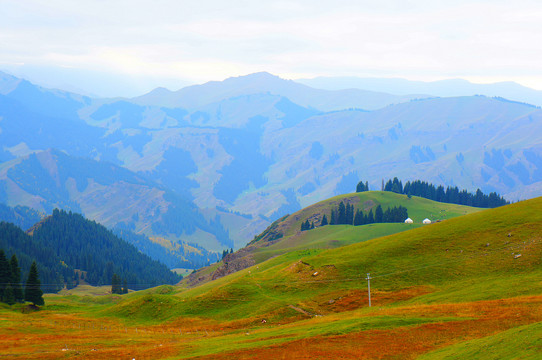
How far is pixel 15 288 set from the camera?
122000 millimetres

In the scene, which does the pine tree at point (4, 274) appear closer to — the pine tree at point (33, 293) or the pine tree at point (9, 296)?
the pine tree at point (9, 296)

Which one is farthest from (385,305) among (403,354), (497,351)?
(497,351)

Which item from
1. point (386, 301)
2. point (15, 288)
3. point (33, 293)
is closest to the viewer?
Answer: point (386, 301)

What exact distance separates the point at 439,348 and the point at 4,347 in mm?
55482

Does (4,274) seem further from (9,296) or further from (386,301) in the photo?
(386,301)

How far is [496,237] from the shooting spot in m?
104

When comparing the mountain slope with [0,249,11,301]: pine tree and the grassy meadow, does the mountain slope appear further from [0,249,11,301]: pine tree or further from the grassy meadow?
[0,249,11,301]: pine tree

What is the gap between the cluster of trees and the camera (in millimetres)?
119806

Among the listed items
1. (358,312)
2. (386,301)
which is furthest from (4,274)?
(386,301)

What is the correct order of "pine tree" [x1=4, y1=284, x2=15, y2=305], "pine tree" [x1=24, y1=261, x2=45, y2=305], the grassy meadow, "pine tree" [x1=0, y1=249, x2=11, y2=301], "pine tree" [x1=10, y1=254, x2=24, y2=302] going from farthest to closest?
"pine tree" [x1=10, y1=254, x2=24, y2=302] → "pine tree" [x1=24, y1=261, x2=45, y2=305] → "pine tree" [x1=0, y1=249, x2=11, y2=301] → "pine tree" [x1=4, y1=284, x2=15, y2=305] → the grassy meadow

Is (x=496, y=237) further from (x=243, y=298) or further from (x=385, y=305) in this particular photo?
(x=243, y=298)

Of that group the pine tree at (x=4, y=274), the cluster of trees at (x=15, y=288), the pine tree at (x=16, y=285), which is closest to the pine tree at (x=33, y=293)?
the cluster of trees at (x=15, y=288)

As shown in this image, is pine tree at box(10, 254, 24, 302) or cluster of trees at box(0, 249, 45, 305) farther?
pine tree at box(10, 254, 24, 302)

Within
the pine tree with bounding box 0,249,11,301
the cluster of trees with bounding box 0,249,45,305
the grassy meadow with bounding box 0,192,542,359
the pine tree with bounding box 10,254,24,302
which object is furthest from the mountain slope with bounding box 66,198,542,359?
the pine tree with bounding box 0,249,11,301
